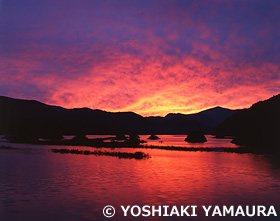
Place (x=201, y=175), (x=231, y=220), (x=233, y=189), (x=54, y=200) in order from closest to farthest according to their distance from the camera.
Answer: (x=231, y=220), (x=54, y=200), (x=233, y=189), (x=201, y=175)

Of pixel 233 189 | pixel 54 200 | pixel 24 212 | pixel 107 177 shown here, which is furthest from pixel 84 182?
pixel 233 189

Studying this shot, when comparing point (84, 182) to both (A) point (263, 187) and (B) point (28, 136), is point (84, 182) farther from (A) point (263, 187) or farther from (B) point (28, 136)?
(B) point (28, 136)

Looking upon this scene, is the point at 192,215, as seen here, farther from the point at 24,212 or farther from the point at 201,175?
the point at 201,175

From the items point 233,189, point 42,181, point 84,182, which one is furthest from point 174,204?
point 42,181

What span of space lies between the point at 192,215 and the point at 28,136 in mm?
130143

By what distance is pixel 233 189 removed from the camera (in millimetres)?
24797

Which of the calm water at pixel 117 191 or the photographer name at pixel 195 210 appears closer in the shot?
the photographer name at pixel 195 210

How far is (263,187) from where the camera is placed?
85.4 ft

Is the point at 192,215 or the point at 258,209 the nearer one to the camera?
the point at 192,215

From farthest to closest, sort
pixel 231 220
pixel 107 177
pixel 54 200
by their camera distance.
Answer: pixel 107 177 < pixel 54 200 < pixel 231 220

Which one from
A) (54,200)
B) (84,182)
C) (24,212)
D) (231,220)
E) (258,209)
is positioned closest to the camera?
(231,220)

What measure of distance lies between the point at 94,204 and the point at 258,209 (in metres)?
9.52

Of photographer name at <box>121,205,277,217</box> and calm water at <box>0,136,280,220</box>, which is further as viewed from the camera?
calm water at <box>0,136,280,220</box>

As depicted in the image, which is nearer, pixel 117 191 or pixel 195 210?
pixel 195 210
